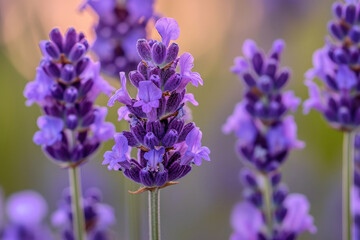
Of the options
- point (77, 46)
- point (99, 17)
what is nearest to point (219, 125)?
point (99, 17)

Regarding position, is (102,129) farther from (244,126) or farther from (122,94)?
(244,126)

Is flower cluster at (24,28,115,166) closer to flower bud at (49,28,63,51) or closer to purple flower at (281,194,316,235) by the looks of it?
flower bud at (49,28,63,51)

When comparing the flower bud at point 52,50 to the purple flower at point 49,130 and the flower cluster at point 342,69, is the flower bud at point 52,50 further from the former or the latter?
the flower cluster at point 342,69

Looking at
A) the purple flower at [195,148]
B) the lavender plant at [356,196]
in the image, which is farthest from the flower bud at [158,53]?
the lavender plant at [356,196]

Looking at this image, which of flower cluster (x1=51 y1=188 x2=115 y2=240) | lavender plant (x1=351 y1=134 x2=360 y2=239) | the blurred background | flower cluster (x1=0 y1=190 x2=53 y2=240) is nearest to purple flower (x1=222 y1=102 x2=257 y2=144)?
lavender plant (x1=351 y1=134 x2=360 y2=239)

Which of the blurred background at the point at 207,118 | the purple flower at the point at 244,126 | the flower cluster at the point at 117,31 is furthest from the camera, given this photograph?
the blurred background at the point at 207,118

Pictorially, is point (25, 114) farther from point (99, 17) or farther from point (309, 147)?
point (99, 17)

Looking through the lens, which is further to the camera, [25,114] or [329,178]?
[25,114]
